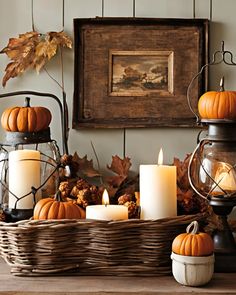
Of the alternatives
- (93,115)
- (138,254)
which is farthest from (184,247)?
(93,115)

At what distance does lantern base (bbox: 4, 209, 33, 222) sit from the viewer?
4.37ft

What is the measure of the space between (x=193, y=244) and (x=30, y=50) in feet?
2.30

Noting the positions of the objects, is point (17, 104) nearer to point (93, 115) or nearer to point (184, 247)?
point (93, 115)

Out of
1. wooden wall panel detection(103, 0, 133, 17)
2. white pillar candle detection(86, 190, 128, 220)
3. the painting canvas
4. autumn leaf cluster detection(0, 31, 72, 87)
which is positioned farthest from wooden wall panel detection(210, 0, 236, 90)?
white pillar candle detection(86, 190, 128, 220)

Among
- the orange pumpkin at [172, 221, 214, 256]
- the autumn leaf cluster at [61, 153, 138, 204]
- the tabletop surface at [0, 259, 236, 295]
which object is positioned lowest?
the tabletop surface at [0, 259, 236, 295]

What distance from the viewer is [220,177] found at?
4.18ft

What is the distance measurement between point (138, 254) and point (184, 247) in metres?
0.12

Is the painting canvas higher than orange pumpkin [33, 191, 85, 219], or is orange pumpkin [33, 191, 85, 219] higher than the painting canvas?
the painting canvas

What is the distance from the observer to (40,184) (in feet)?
4.52

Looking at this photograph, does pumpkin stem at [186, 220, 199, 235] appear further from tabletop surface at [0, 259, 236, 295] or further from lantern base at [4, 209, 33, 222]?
lantern base at [4, 209, 33, 222]

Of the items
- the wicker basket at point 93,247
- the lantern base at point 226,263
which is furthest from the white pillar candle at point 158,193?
the lantern base at point 226,263

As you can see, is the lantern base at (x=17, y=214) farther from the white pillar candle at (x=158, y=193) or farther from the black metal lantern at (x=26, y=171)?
the white pillar candle at (x=158, y=193)

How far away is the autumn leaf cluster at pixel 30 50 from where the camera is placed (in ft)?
4.94

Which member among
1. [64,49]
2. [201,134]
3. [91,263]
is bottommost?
[91,263]
